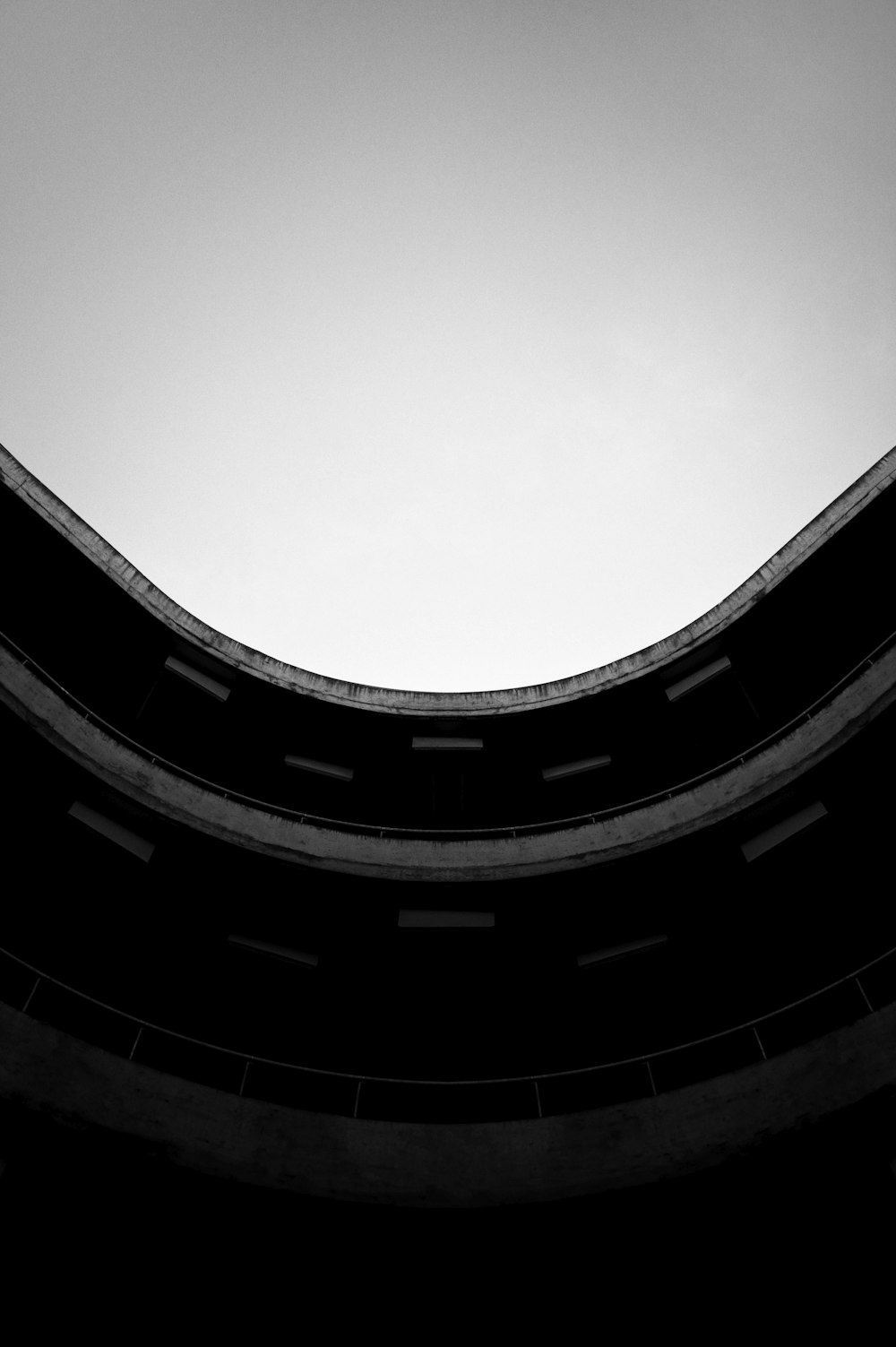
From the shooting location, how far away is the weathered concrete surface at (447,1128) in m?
10.4

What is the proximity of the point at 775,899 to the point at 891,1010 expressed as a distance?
149 inches

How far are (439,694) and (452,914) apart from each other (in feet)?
21.3

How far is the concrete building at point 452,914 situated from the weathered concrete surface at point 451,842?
0.22 feet

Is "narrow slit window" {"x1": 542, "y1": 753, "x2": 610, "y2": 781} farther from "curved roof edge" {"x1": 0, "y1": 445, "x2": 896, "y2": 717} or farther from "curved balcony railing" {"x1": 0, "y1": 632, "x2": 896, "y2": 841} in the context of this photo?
"curved roof edge" {"x1": 0, "y1": 445, "x2": 896, "y2": 717}

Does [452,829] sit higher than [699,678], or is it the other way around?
[699,678]

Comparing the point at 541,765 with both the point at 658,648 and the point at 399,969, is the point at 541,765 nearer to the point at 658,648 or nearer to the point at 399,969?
the point at 658,648

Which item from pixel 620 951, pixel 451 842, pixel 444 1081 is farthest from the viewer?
pixel 451 842

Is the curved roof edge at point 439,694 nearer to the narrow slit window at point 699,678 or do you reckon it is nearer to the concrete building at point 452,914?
the concrete building at point 452,914

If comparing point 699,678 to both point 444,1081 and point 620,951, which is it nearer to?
point 620,951

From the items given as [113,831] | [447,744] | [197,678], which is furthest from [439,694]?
[113,831]

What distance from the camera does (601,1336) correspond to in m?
9.87

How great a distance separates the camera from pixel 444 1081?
13.6 m

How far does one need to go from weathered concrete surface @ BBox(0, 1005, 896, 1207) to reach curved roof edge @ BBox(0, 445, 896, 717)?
1003 centimetres

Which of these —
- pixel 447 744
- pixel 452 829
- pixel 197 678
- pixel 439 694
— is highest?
pixel 439 694
